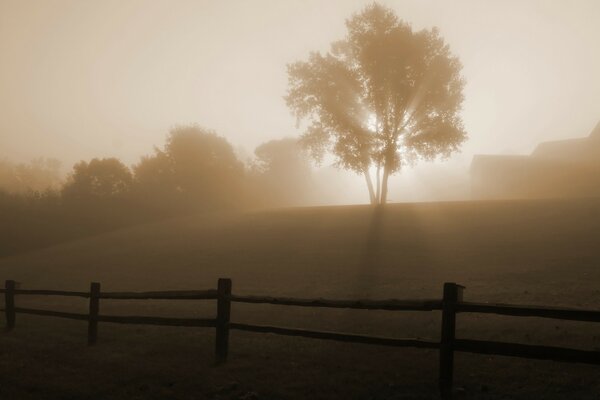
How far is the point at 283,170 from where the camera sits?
101875mm

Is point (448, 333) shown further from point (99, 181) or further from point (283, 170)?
point (283, 170)

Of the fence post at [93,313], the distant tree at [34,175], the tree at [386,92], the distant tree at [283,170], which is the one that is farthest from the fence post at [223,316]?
the distant tree at [34,175]

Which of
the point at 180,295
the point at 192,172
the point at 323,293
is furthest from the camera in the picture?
the point at 192,172

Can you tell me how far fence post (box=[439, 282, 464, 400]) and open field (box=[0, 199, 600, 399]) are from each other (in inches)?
17.4

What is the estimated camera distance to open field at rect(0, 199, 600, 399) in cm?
929

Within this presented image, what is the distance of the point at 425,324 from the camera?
14664 mm

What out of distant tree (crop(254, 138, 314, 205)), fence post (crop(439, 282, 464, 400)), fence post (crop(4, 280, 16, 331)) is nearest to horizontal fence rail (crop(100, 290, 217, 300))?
fence post (crop(439, 282, 464, 400))

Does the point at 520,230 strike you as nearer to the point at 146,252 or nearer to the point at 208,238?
the point at 208,238

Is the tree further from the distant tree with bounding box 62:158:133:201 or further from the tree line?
the distant tree with bounding box 62:158:133:201

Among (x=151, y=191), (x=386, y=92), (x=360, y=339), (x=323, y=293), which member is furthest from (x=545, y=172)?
(x=360, y=339)

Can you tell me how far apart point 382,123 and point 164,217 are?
Result: 41.5 metres

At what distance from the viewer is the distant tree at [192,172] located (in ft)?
250

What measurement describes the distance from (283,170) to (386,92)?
6636 cm

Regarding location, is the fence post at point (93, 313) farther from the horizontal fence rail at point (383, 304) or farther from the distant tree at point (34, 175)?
the distant tree at point (34, 175)
